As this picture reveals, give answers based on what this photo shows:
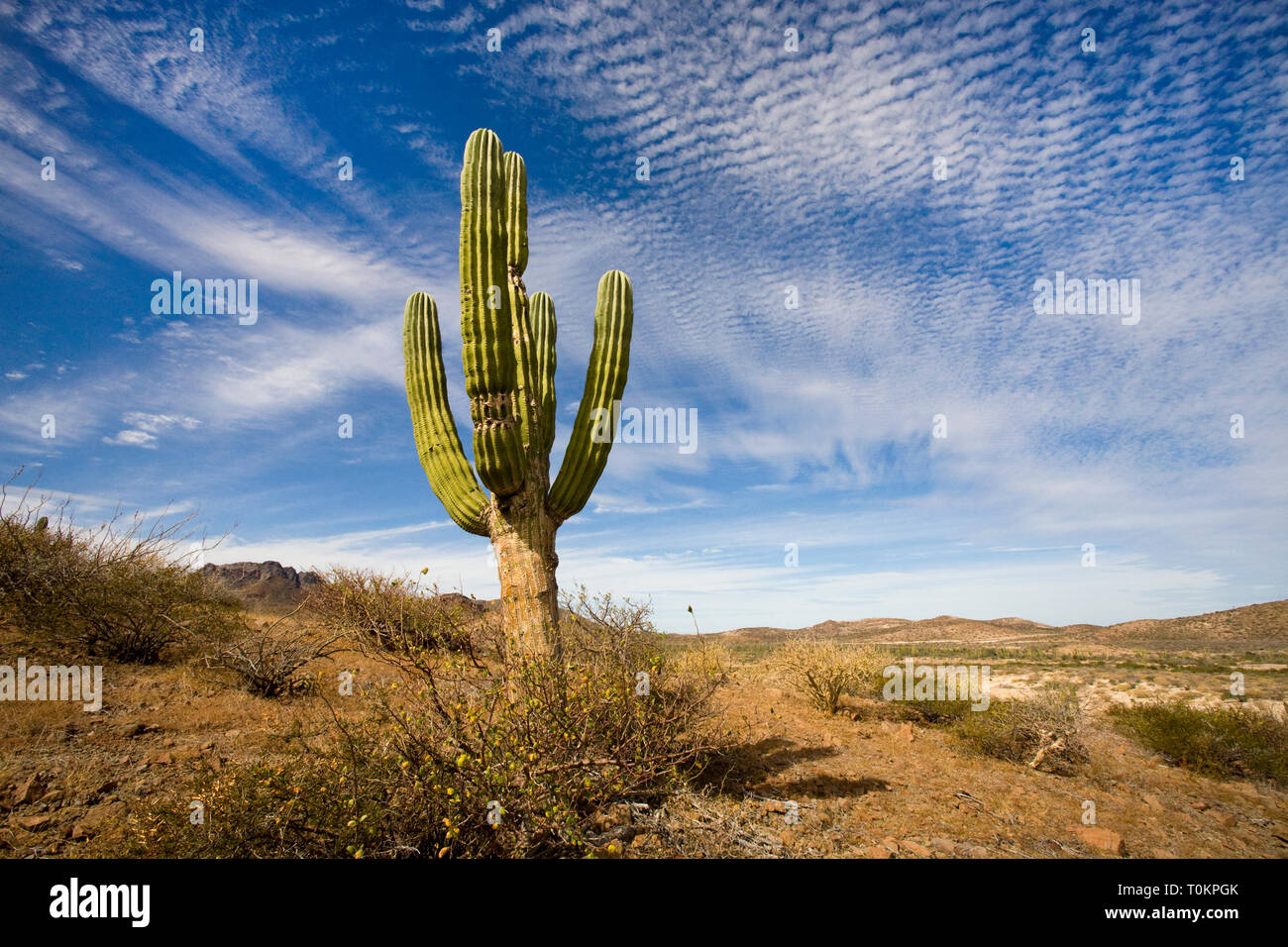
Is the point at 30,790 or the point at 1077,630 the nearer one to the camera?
the point at 30,790

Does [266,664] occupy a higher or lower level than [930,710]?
higher

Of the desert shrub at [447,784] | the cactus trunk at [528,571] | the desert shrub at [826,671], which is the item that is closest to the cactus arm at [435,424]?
the cactus trunk at [528,571]

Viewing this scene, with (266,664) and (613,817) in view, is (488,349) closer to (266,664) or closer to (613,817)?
(613,817)

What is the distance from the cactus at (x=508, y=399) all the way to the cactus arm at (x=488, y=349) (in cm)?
1

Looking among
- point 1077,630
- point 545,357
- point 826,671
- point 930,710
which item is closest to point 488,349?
point 545,357

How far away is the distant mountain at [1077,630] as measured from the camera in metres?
29.4

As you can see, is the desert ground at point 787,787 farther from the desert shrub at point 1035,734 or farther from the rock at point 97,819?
the desert shrub at point 1035,734

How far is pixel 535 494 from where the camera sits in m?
5.85

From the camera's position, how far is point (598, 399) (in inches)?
257

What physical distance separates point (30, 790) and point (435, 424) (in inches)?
170
